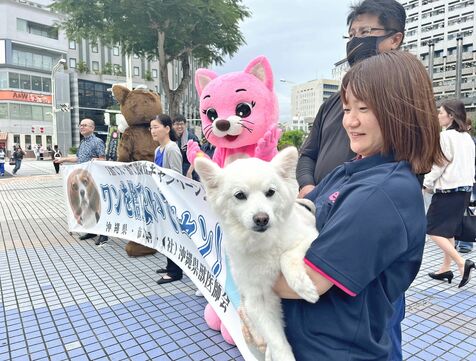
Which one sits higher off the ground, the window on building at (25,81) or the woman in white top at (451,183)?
the window on building at (25,81)

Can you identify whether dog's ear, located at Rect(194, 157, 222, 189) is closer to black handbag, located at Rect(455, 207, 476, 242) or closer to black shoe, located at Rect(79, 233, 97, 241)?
black handbag, located at Rect(455, 207, 476, 242)

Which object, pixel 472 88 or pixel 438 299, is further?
pixel 472 88

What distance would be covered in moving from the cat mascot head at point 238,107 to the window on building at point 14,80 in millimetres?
46269

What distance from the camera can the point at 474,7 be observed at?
196ft

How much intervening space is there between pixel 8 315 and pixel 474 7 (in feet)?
249

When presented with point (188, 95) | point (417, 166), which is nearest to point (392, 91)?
point (417, 166)

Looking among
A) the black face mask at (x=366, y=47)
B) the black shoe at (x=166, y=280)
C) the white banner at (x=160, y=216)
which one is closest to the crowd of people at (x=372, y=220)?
the white banner at (x=160, y=216)

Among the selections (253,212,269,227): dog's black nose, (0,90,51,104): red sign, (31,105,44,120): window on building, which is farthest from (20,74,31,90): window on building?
(253,212,269,227): dog's black nose

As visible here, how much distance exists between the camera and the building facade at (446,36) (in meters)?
61.8

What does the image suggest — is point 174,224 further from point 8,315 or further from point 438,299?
point 438,299

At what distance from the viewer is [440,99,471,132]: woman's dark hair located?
436cm

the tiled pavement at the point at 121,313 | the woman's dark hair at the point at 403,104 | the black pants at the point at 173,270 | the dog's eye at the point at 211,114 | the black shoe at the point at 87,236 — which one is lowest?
the tiled pavement at the point at 121,313

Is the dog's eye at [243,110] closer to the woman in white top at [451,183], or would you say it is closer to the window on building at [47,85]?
the woman in white top at [451,183]

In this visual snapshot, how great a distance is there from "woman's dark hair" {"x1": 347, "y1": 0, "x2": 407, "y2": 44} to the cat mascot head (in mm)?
985
